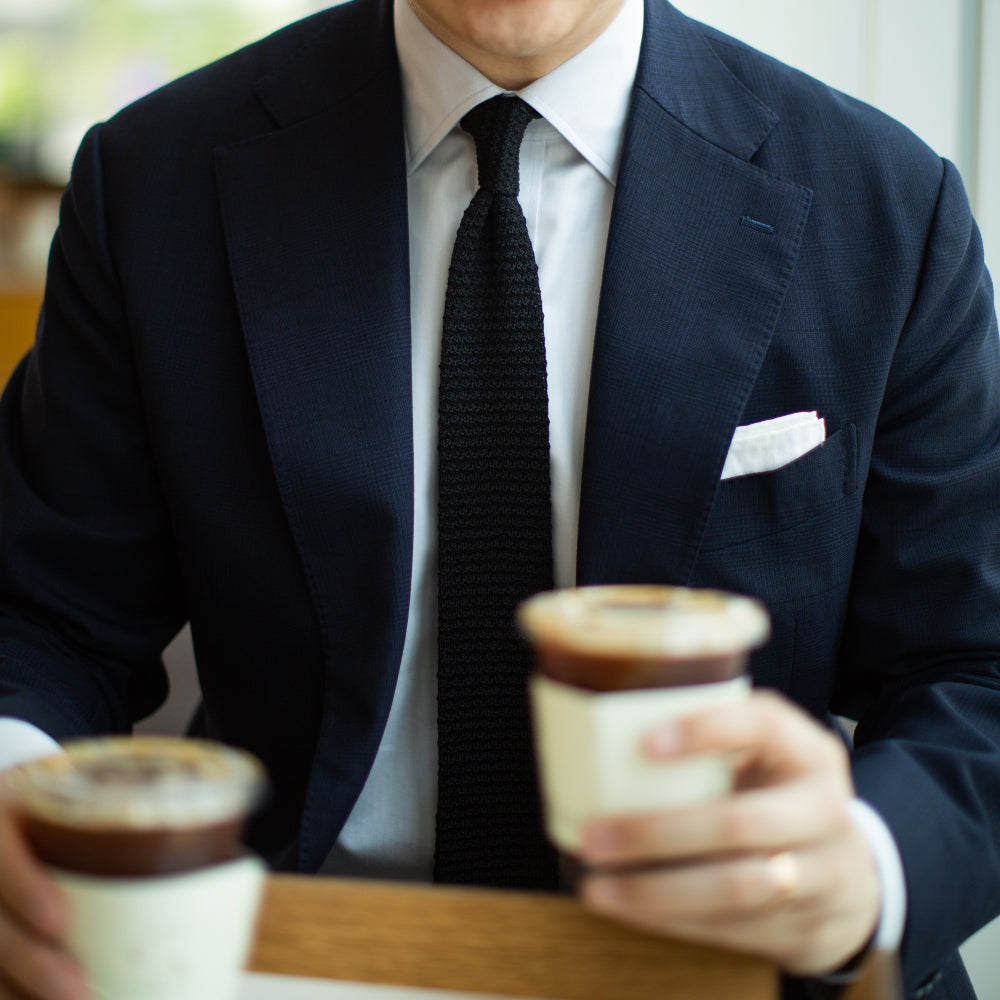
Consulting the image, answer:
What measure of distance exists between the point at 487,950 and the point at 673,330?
53cm

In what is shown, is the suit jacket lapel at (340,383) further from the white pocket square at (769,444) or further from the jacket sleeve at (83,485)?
the white pocket square at (769,444)

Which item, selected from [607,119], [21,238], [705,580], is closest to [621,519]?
[705,580]

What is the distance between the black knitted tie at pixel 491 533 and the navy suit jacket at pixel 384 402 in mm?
43

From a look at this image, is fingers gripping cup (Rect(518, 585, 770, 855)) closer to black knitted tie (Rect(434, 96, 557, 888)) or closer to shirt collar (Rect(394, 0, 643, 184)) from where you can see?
black knitted tie (Rect(434, 96, 557, 888))

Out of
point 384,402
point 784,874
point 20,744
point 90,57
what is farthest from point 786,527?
point 90,57

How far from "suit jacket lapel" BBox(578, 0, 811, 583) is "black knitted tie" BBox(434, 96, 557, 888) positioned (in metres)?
0.05

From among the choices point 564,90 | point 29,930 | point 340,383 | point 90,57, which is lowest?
point 29,930

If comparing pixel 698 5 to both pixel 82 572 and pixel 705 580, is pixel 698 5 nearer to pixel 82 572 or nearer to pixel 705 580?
pixel 705 580

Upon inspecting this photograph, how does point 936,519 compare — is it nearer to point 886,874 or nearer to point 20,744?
point 886,874

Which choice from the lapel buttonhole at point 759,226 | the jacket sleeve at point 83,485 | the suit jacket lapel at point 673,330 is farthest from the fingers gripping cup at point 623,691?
the jacket sleeve at point 83,485

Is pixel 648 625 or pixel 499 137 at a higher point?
pixel 499 137

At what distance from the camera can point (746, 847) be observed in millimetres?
510

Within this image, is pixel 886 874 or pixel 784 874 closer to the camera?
pixel 784 874

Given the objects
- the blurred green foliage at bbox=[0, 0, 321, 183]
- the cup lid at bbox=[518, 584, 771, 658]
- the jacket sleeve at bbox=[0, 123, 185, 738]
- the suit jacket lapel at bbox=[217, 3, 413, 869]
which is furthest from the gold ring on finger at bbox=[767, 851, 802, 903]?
the blurred green foliage at bbox=[0, 0, 321, 183]
